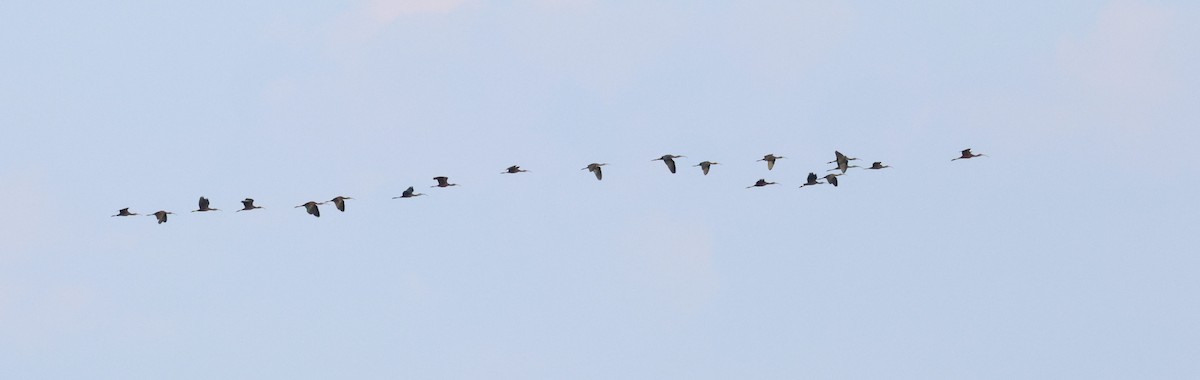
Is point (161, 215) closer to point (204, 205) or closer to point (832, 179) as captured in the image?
point (204, 205)

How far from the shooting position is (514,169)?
133 m

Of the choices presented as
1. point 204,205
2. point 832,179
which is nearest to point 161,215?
point 204,205

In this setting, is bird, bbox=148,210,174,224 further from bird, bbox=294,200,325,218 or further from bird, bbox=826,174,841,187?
bird, bbox=826,174,841,187

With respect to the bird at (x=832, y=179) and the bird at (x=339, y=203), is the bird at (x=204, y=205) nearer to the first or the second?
the bird at (x=339, y=203)

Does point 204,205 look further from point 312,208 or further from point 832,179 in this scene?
point 832,179

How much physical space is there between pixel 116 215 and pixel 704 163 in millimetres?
35131

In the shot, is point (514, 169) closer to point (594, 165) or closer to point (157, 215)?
point (594, 165)

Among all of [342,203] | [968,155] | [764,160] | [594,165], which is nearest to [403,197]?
[342,203]

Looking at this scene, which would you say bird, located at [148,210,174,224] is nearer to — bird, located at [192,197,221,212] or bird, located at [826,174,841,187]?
bird, located at [192,197,221,212]

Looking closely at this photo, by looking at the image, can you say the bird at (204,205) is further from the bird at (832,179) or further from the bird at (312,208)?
the bird at (832,179)

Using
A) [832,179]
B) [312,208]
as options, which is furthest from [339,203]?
[832,179]

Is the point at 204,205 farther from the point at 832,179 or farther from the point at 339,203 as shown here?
the point at 832,179

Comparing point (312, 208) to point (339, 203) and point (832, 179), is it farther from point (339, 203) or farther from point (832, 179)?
point (832, 179)

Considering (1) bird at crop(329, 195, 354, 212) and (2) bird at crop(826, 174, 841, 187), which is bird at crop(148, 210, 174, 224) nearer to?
(1) bird at crop(329, 195, 354, 212)
